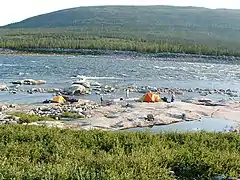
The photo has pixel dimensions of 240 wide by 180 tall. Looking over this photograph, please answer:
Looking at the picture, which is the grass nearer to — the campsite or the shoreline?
the campsite

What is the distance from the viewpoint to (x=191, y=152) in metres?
16.2

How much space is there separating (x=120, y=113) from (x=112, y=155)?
71.0 feet

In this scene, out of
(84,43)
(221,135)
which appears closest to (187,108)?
(221,135)

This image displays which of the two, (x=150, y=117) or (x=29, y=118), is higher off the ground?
(x=29, y=118)

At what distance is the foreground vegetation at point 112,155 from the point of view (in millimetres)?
12641

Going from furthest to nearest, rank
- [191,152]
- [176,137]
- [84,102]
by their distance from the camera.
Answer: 1. [84,102]
2. [176,137]
3. [191,152]

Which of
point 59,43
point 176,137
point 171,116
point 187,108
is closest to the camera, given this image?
point 176,137

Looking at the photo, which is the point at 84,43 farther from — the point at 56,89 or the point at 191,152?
the point at 191,152

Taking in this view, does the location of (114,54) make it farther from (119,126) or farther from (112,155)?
(112,155)

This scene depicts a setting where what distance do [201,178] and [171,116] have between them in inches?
902

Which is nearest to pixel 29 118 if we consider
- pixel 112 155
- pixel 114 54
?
pixel 112 155

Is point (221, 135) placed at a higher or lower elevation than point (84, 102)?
higher

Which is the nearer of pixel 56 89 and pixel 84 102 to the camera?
pixel 84 102

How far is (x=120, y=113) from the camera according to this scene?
1437 inches
